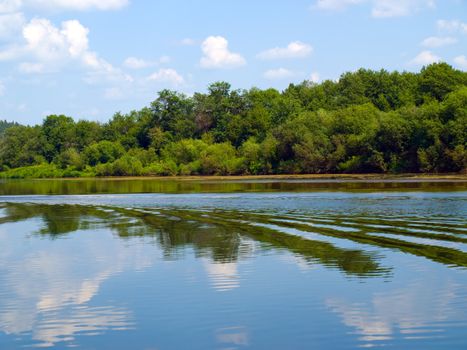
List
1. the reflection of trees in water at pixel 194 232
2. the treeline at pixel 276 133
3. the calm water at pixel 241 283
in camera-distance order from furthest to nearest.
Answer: the treeline at pixel 276 133 < the reflection of trees in water at pixel 194 232 < the calm water at pixel 241 283

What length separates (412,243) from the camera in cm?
2089

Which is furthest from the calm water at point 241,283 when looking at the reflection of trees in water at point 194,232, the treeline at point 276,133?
the treeline at point 276,133

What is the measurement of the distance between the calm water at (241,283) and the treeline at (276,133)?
52250 mm

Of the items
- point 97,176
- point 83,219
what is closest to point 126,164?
point 97,176

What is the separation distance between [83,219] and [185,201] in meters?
11.8

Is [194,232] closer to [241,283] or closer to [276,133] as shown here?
[241,283]

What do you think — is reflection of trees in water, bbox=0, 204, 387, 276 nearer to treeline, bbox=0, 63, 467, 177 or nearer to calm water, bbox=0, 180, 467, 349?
calm water, bbox=0, 180, 467, 349

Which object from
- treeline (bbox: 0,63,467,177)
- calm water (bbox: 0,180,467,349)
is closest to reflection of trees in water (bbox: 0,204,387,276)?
calm water (bbox: 0,180,467,349)

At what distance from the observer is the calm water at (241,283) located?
11.4 metres

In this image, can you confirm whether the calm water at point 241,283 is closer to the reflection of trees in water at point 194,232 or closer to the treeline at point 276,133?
the reflection of trees in water at point 194,232

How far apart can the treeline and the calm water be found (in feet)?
171

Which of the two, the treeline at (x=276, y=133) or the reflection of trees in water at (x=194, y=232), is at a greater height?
the treeline at (x=276, y=133)

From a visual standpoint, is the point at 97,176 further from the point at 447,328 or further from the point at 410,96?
the point at 447,328

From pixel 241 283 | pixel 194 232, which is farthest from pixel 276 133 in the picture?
pixel 241 283
